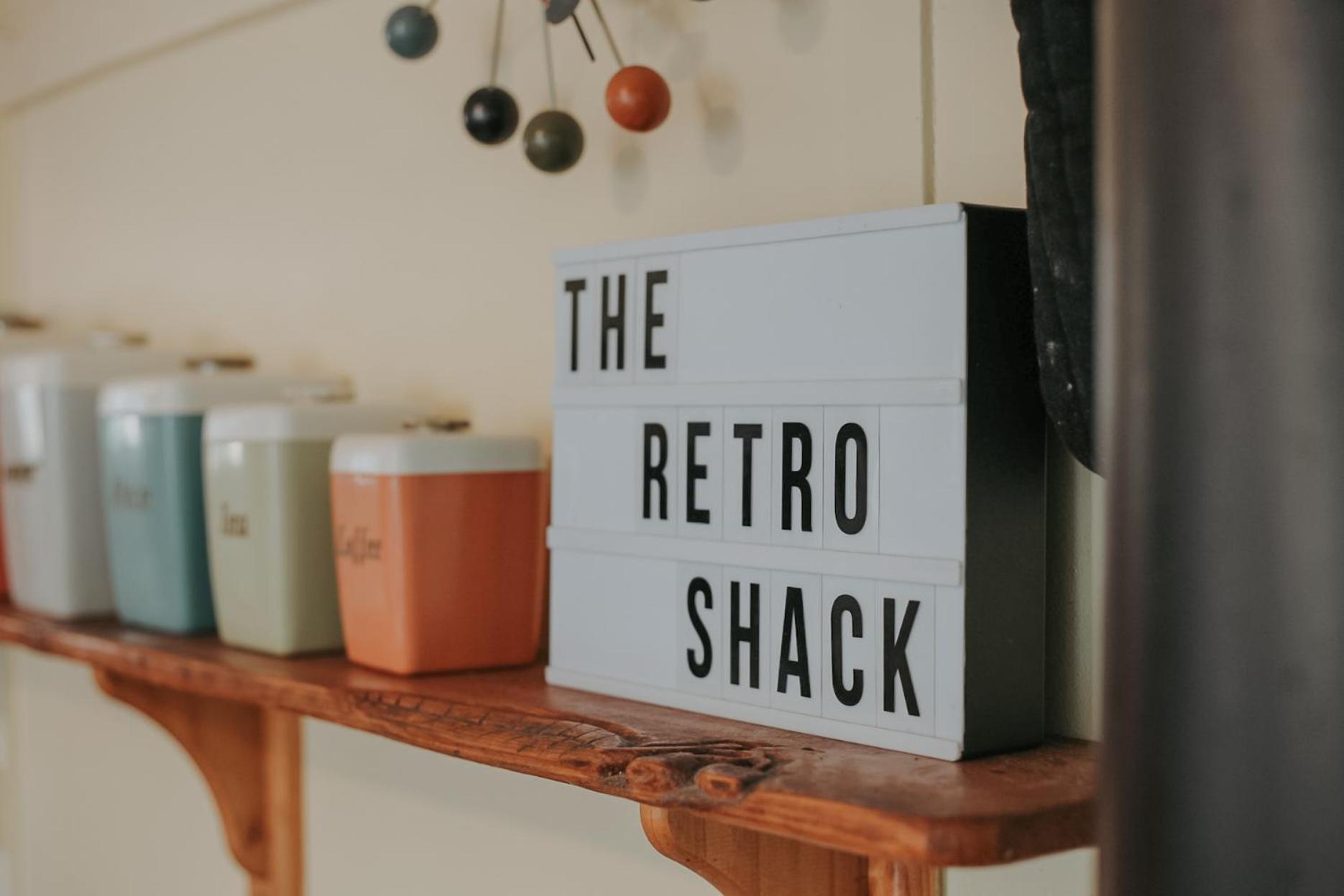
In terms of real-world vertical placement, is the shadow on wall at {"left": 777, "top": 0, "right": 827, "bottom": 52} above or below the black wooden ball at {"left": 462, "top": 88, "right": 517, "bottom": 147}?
above

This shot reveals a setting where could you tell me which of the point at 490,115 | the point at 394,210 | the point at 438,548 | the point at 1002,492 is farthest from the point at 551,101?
the point at 1002,492

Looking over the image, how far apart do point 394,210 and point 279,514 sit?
308 millimetres

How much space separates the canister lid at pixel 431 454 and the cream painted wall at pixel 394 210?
0.33ft

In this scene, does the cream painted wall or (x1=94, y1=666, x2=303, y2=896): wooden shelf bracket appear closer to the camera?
the cream painted wall

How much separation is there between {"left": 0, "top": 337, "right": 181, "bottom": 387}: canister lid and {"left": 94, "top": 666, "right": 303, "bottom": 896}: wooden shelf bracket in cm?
29

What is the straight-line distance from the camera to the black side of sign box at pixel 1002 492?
1.99 feet

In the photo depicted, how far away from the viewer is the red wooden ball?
80 centimetres

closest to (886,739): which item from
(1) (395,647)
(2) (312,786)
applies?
(1) (395,647)

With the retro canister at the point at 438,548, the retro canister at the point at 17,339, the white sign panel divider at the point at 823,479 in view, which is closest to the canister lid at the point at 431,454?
the retro canister at the point at 438,548

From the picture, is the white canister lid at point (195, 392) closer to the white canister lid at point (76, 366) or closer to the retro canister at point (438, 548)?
the white canister lid at point (76, 366)

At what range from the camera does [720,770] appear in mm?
585

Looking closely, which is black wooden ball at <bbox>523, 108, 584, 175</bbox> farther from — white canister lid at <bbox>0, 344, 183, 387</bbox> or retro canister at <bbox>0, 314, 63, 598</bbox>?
retro canister at <bbox>0, 314, 63, 598</bbox>

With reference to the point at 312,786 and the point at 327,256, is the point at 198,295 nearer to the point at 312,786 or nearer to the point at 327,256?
the point at 327,256

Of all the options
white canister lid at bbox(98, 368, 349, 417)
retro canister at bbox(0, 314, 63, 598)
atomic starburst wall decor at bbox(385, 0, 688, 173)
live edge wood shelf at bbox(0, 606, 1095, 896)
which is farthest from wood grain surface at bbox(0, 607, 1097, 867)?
retro canister at bbox(0, 314, 63, 598)
